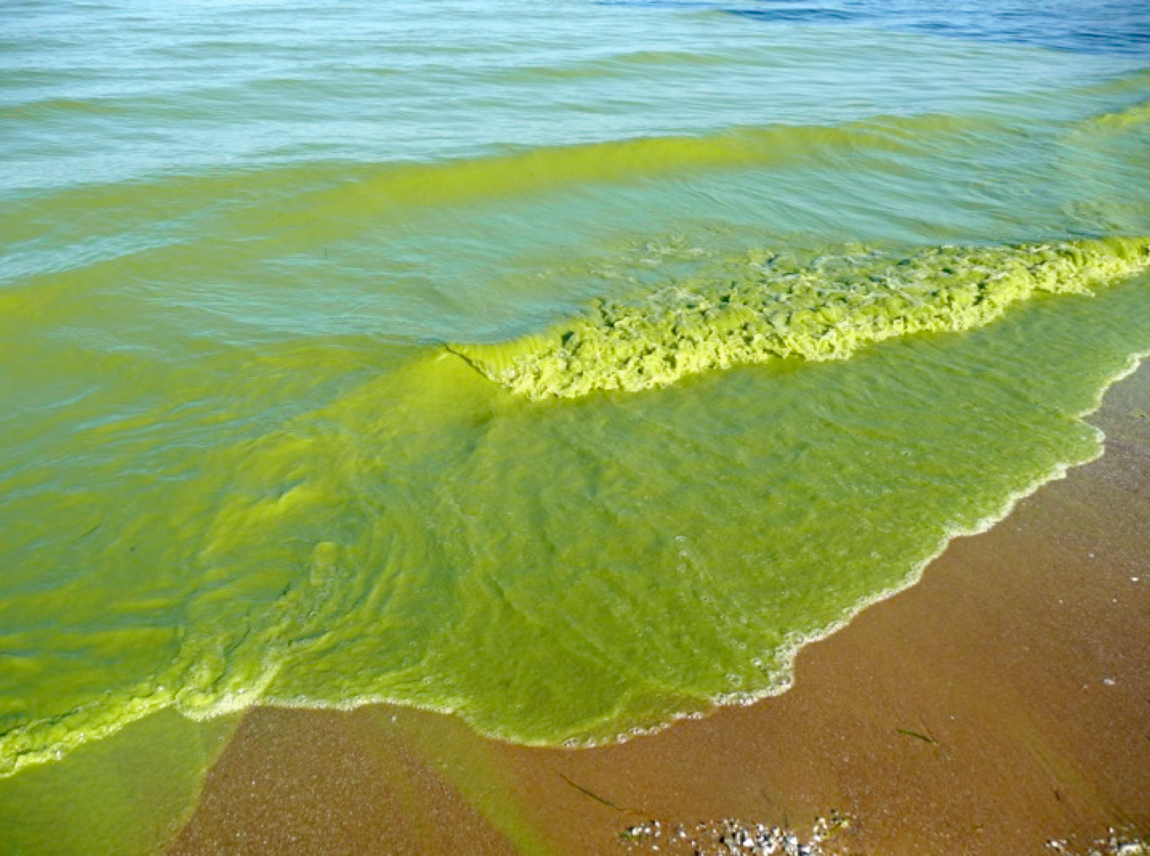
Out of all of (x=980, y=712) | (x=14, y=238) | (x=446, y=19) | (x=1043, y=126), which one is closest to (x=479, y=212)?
(x=14, y=238)

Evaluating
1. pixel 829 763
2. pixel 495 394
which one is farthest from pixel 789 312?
pixel 829 763

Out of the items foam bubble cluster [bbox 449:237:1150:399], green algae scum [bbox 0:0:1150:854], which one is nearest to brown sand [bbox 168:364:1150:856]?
green algae scum [bbox 0:0:1150:854]

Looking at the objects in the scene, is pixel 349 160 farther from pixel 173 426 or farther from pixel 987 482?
pixel 987 482

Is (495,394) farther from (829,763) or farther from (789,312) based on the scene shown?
(829,763)

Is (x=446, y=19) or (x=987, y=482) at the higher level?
(x=446, y=19)

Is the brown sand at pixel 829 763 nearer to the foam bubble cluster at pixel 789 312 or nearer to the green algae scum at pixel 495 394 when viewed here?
the green algae scum at pixel 495 394

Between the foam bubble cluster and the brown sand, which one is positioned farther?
the foam bubble cluster

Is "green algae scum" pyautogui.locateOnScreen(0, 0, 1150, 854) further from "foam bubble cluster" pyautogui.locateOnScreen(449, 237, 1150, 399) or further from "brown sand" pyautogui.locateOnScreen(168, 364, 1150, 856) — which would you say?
"brown sand" pyautogui.locateOnScreen(168, 364, 1150, 856)
